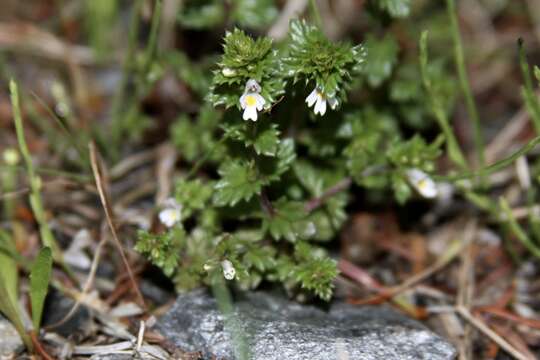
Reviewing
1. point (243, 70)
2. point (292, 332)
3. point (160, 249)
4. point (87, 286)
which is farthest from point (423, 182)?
point (87, 286)

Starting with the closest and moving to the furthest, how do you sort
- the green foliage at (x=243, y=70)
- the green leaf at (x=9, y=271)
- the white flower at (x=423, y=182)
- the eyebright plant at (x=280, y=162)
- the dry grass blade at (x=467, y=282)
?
the green foliage at (x=243, y=70)
the eyebright plant at (x=280, y=162)
the green leaf at (x=9, y=271)
the dry grass blade at (x=467, y=282)
the white flower at (x=423, y=182)

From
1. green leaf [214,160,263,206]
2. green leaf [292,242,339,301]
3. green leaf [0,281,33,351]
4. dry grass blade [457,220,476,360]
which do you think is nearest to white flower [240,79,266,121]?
green leaf [214,160,263,206]

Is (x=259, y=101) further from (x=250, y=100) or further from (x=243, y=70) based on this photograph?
(x=243, y=70)

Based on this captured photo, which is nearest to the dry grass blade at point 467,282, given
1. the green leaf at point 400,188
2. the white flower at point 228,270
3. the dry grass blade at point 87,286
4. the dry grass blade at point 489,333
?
the dry grass blade at point 489,333

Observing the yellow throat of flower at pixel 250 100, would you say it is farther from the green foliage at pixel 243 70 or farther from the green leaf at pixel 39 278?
the green leaf at pixel 39 278

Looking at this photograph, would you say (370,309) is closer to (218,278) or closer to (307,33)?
(218,278)

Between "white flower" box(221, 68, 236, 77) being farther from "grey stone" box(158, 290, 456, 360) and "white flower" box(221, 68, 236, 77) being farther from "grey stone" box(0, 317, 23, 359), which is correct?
"grey stone" box(0, 317, 23, 359)

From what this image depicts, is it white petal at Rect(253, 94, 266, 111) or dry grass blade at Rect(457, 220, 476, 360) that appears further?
dry grass blade at Rect(457, 220, 476, 360)

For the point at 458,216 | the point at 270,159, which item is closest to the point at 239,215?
the point at 270,159
